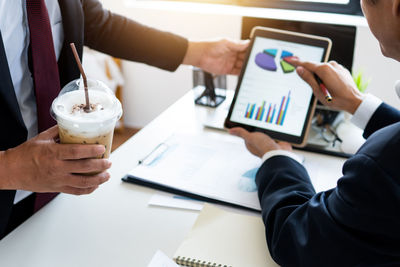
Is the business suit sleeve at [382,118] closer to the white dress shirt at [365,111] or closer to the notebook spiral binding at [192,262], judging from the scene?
the white dress shirt at [365,111]

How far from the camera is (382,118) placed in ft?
3.33

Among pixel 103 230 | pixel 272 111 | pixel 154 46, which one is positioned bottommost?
pixel 103 230

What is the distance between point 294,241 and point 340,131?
0.70 m

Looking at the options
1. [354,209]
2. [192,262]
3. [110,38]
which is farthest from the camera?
[110,38]

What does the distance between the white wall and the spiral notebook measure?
4.61 feet

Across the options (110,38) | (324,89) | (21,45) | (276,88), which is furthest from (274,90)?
(21,45)

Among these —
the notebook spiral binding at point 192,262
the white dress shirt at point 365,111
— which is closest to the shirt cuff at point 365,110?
the white dress shirt at point 365,111

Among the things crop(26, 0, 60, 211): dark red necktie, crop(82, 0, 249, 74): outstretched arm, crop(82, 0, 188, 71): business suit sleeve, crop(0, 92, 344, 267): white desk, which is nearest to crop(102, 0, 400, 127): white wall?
crop(82, 0, 249, 74): outstretched arm

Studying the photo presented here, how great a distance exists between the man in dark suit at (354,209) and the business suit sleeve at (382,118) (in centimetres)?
33

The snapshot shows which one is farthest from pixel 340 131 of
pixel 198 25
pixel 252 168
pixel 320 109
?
pixel 198 25

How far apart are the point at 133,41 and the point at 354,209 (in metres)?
0.94

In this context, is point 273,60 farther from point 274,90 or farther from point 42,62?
point 42,62

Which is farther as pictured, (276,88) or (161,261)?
(276,88)

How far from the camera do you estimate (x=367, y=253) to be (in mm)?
614
